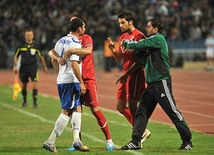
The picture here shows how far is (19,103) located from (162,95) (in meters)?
11.7

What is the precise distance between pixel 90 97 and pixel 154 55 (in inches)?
50.0

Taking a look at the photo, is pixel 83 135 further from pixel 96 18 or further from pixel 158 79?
pixel 96 18

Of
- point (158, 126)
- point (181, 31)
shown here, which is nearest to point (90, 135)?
point (158, 126)

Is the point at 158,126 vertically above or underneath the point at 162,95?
underneath

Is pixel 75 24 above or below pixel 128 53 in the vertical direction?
above

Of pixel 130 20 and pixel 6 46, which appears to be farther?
pixel 6 46

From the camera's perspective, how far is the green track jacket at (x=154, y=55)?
11.7 metres

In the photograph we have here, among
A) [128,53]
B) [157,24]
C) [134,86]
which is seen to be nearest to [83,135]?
[134,86]

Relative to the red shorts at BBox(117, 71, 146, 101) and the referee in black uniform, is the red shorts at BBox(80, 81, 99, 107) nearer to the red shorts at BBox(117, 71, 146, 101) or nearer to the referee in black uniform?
the red shorts at BBox(117, 71, 146, 101)

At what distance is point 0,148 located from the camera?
12.3 m

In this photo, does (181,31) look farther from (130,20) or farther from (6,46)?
(130,20)

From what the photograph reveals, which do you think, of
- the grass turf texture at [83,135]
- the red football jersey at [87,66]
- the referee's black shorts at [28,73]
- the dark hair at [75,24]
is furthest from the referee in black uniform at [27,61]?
the dark hair at [75,24]

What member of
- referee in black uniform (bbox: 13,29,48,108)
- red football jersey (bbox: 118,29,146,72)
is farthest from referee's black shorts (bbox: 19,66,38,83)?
red football jersey (bbox: 118,29,146,72)

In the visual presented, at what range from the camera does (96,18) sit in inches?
1753
